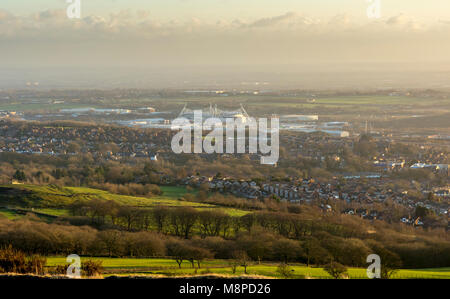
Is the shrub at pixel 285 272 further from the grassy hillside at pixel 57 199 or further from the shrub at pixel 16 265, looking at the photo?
the grassy hillside at pixel 57 199

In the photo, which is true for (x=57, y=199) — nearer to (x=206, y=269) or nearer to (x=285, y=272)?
(x=206, y=269)

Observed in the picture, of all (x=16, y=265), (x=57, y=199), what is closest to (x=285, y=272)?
(x=16, y=265)

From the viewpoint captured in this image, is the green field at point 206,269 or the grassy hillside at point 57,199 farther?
the grassy hillside at point 57,199

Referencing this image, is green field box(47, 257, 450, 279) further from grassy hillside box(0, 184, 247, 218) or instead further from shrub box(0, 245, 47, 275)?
grassy hillside box(0, 184, 247, 218)

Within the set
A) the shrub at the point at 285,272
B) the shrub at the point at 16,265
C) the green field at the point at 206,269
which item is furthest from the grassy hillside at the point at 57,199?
the shrub at the point at 16,265

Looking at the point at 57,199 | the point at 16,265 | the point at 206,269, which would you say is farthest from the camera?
the point at 57,199

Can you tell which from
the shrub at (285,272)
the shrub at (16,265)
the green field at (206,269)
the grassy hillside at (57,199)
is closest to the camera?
the shrub at (16,265)

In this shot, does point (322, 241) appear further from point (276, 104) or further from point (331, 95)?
point (331, 95)

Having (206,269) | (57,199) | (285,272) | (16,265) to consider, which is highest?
(16,265)

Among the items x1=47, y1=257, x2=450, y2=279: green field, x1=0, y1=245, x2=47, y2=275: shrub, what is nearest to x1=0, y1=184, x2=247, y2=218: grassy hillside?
x1=47, y1=257, x2=450, y2=279: green field

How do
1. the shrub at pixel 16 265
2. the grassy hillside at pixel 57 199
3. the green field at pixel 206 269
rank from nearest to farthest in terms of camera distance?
the shrub at pixel 16 265 < the green field at pixel 206 269 < the grassy hillside at pixel 57 199
